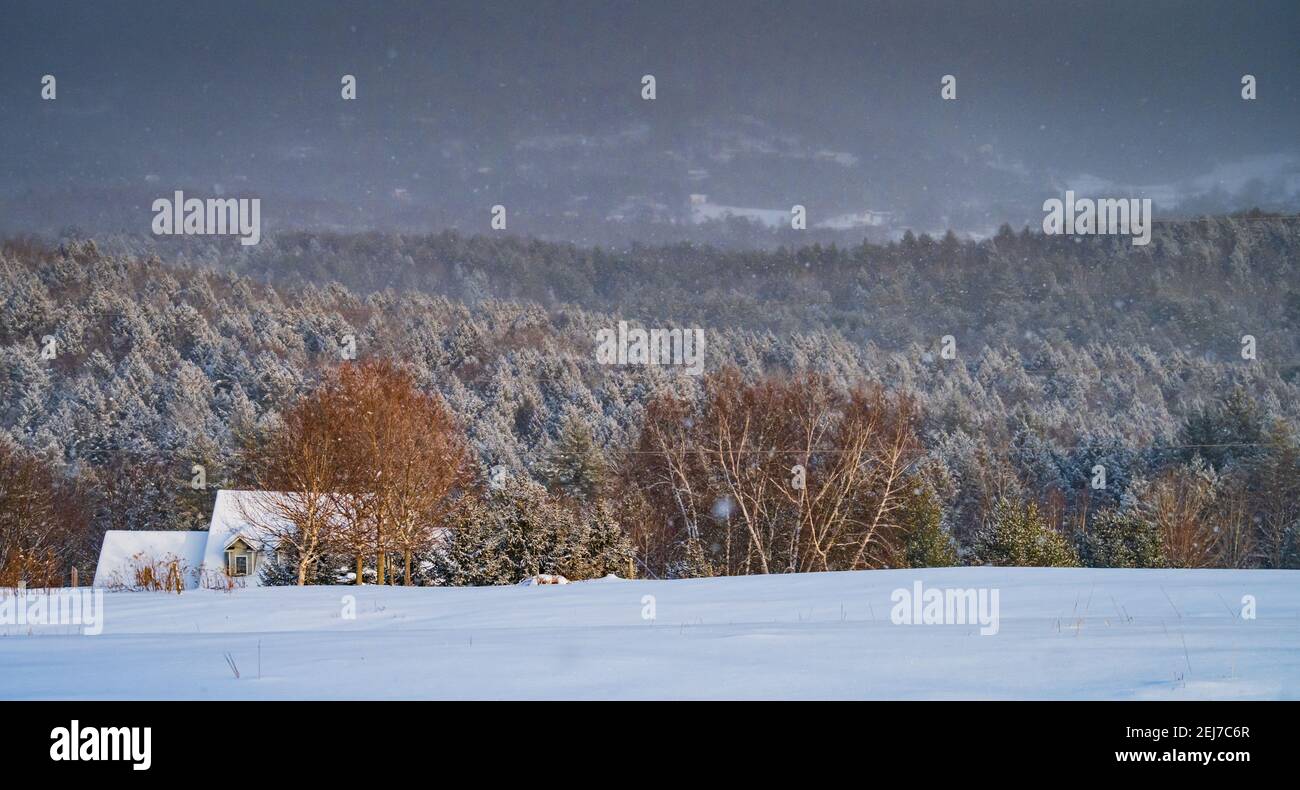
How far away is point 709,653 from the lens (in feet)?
14.2

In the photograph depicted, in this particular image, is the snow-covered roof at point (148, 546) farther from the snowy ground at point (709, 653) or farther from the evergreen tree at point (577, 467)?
the snowy ground at point (709, 653)

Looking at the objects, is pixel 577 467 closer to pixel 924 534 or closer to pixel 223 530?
pixel 223 530

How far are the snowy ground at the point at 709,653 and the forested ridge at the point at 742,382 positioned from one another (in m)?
13.9

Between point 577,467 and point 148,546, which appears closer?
point 148,546

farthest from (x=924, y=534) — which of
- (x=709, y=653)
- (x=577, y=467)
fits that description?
(x=709, y=653)

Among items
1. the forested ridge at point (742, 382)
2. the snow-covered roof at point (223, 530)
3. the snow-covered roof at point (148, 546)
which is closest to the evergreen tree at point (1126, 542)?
the forested ridge at point (742, 382)

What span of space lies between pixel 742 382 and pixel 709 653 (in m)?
27.9

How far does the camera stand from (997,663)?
155 inches

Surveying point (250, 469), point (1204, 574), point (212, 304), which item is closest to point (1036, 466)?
point (250, 469)

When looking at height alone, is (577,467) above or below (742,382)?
below

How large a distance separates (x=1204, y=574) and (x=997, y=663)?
598 cm

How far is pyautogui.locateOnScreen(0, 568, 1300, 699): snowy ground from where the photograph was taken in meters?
3.53

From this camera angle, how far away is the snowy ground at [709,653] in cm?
353

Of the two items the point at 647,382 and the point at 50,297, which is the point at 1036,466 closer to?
the point at 647,382
